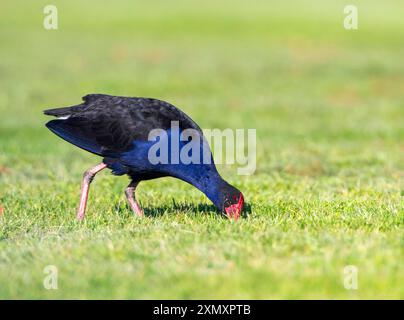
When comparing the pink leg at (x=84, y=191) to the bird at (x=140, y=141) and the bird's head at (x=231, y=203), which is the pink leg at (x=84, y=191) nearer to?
the bird at (x=140, y=141)

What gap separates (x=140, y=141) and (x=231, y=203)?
3.94 feet

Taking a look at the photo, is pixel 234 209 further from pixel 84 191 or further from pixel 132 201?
pixel 84 191

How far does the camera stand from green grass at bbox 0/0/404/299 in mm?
5562

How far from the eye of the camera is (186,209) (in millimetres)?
8477

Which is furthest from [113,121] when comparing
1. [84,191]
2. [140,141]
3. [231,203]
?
[231,203]

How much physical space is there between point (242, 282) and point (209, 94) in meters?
17.9

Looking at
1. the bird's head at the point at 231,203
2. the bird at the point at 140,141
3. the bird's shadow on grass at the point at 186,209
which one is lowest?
the bird's shadow on grass at the point at 186,209

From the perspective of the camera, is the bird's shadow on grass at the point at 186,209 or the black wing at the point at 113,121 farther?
the bird's shadow on grass at the point at 186,209

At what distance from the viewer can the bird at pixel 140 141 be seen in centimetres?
764

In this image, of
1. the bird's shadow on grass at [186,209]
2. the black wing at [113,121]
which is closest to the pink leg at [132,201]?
the bird's shadow on grass at [186,209]

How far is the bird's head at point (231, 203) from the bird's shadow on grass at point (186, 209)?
11.4 inches

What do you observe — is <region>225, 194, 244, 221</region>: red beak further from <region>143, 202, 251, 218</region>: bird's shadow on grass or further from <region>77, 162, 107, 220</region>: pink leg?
<region>77, 162, 107, 220</region>: pink leg

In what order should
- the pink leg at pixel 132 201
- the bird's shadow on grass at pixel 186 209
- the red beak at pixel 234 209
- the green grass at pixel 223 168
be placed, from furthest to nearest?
the pink leg at pixel 132 201
the bird's shadow on grass at pixel 186 209
the red beak at pixel 234 209
the green grass at pixel 223 168

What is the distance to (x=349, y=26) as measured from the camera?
36.6m
